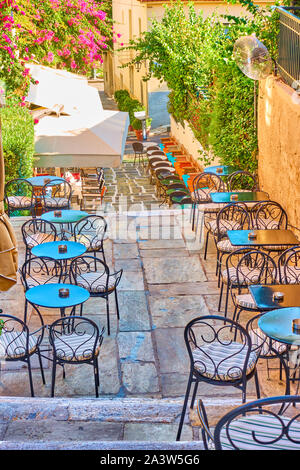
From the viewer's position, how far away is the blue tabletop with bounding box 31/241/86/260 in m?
8.25

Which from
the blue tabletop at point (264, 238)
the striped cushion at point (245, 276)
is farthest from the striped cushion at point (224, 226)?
the striped cushion at point (245, 276)

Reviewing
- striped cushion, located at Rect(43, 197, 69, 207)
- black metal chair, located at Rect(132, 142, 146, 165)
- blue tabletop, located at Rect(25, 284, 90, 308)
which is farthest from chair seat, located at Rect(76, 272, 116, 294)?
black metal chair, located at Rect(132, 142, 146, 165)

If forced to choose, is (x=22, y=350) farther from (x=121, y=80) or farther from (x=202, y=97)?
(x=121, y=80)

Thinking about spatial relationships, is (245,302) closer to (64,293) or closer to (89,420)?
(64,293)

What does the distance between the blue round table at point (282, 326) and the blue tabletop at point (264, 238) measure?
2.18 metres

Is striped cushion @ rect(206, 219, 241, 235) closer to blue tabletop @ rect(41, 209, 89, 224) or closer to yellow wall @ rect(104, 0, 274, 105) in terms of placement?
blue tabletop @ rect(41, 209, 89, 224)

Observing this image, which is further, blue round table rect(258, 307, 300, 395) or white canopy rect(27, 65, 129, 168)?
white canopy rect(27, 65, 129, 168)

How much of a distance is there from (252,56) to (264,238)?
360 centimetres

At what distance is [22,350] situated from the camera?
632cm

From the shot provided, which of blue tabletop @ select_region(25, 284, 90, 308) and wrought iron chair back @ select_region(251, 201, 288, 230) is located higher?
wrought iron chair back @ select_region(251, 201, 288, 230)

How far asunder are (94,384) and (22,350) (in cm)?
84

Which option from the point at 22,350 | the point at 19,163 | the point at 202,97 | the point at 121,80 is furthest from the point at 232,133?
the point at 121,80

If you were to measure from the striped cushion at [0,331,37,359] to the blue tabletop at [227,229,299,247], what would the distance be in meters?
3.06

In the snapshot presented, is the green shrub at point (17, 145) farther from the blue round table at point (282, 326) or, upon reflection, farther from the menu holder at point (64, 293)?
the blue round table at point (282, 326)
